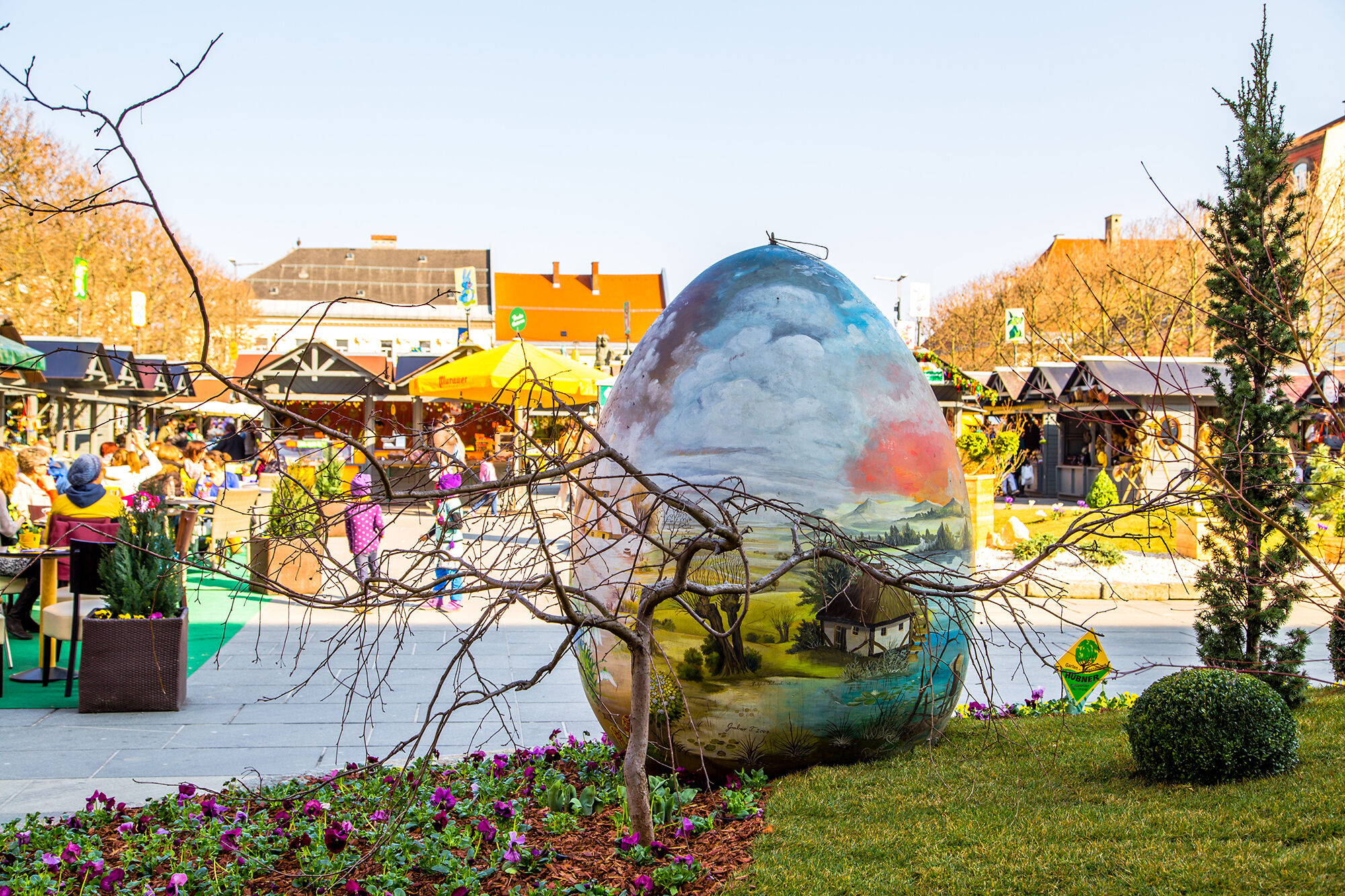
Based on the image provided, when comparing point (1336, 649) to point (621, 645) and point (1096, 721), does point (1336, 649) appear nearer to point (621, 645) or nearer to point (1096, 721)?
point (1096, 721)

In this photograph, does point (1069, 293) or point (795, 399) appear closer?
point (795, 399)

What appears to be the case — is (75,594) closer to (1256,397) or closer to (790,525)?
(790,525)

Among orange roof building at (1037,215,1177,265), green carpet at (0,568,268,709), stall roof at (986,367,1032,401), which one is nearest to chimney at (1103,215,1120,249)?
orange roof building at (1037,215,1177,265)

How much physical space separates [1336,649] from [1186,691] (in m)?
3.24

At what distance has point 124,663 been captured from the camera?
7.17m

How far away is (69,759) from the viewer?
6.07 m

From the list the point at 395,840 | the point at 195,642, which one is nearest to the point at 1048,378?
the point at 195,642

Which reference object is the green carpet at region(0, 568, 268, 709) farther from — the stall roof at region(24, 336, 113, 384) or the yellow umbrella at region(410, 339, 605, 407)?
the stall roof at region(24, 336, 113, 384)

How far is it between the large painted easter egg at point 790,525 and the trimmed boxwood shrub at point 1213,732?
3.20 ft

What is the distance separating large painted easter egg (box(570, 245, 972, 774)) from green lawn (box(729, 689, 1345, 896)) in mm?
355

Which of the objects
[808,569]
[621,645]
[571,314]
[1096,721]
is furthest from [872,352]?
[571,314]

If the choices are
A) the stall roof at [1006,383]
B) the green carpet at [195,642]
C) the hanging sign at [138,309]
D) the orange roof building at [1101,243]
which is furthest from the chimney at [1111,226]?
the green carpet at [195,642]

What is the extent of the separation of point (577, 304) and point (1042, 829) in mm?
79235

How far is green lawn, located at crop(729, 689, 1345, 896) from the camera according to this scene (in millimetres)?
3686
